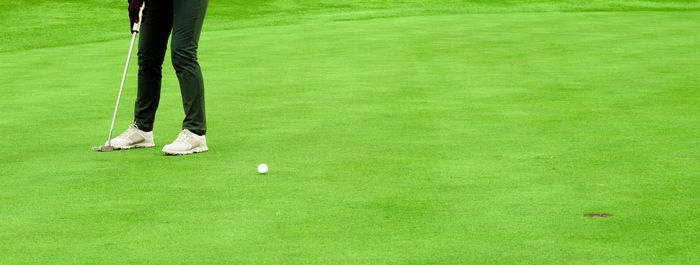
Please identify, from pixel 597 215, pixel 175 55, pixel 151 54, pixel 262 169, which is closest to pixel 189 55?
pixel 175 55

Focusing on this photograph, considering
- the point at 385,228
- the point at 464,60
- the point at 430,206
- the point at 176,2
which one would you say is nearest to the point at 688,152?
the point at 430,206

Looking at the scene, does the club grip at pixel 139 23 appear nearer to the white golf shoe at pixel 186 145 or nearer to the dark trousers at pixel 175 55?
the dark trousers at pixel 175 55

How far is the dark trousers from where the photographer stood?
291 inches

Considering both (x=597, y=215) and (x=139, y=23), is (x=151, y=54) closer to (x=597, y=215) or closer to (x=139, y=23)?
(x=139, y=23)

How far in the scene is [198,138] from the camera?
736 cm

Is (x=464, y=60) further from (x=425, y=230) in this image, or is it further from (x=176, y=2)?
(x=425, y=230)

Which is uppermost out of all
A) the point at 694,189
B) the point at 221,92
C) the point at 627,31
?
the point at 694,189

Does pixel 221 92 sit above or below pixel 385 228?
below

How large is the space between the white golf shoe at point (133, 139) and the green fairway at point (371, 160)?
15 cm

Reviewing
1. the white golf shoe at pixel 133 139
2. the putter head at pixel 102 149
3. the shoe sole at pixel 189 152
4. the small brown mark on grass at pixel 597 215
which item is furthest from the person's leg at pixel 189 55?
the small brown mark on grass at pixel 597 215

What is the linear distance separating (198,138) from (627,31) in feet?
37.6

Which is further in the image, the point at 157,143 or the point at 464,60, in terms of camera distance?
the point at 464,60

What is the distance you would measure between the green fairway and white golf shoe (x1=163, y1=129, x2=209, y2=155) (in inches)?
4.4

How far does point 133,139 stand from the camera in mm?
7617
